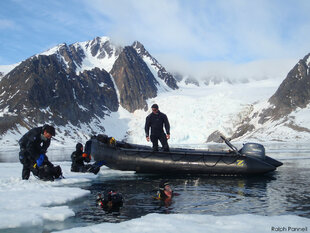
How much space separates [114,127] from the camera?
6152 inches

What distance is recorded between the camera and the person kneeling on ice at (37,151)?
442 inches

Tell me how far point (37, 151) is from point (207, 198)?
6.14 meters

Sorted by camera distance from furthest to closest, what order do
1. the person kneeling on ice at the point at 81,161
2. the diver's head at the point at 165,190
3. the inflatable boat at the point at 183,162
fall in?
the inflatable boat at the point at 183,162, the person kneeling on ice at the point at 81,161, the diver's head at the point at 165,190

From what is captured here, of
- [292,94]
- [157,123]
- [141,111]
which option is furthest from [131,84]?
[157,123]

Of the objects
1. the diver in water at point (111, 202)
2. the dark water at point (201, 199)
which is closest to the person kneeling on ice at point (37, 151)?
the dark water at point (201, 199)

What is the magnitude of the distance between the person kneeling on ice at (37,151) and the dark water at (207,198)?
184 cm

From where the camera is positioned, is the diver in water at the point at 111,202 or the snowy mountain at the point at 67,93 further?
the snowy mountain at the point at 67,93

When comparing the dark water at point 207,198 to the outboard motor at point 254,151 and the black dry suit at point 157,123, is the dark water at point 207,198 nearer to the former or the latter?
the outboard motor at point 254,151

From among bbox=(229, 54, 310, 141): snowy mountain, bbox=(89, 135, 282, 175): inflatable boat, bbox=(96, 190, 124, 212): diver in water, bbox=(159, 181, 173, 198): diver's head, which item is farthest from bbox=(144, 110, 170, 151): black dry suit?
bbox=(229, 54, 310, 141): snowy mountain

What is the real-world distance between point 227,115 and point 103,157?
10522cm

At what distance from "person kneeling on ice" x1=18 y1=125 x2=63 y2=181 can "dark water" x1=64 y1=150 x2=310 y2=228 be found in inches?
72.6

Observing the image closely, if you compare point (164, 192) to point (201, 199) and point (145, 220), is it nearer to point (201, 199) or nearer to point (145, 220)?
point (201, 199)

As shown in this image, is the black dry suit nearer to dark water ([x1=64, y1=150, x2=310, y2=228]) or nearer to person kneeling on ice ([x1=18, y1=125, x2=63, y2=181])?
dark water ([x1=64, y1=150, x2=310, y2=228])

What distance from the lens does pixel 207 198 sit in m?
9.59
